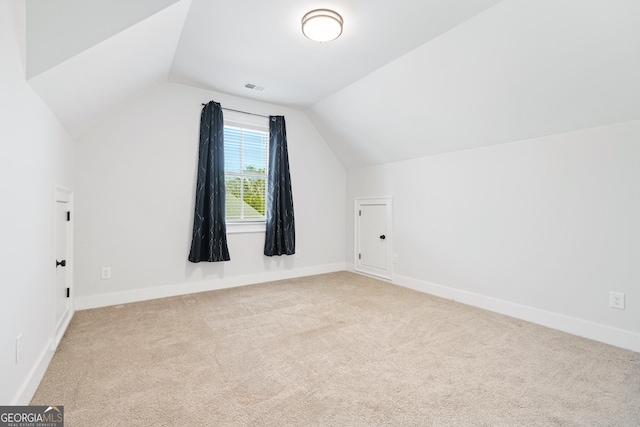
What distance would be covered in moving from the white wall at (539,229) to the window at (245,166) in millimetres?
2162

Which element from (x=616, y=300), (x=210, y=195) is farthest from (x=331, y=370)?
(x=210, y=195)

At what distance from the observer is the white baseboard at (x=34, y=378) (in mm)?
1554

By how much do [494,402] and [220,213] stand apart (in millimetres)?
3313

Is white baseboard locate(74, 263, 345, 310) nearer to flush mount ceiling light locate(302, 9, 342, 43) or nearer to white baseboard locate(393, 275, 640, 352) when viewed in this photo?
white baseboard locate(393, 275, 640, 352)

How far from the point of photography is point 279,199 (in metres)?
4.41

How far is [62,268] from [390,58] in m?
3.64

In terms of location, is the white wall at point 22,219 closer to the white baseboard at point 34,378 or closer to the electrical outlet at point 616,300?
the white baseboard at point 34,378

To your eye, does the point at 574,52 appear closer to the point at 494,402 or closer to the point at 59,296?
the point at 494,402

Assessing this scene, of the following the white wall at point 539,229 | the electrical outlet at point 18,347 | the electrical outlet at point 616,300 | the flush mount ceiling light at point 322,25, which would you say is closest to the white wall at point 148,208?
the electrical outlet at point 18,347

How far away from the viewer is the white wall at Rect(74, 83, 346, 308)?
326 centimetres

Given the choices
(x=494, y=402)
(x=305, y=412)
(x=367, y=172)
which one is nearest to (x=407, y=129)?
(x=367, y=172)

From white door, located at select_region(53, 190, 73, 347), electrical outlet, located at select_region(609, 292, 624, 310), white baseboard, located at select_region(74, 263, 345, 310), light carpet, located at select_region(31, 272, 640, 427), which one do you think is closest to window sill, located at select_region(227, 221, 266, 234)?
white baseboard, located at select_region(74, 263, 345, 310)

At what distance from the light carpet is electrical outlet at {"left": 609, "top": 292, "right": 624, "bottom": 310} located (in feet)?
1.10

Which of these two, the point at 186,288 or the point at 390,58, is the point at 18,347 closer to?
the point at 186,288
